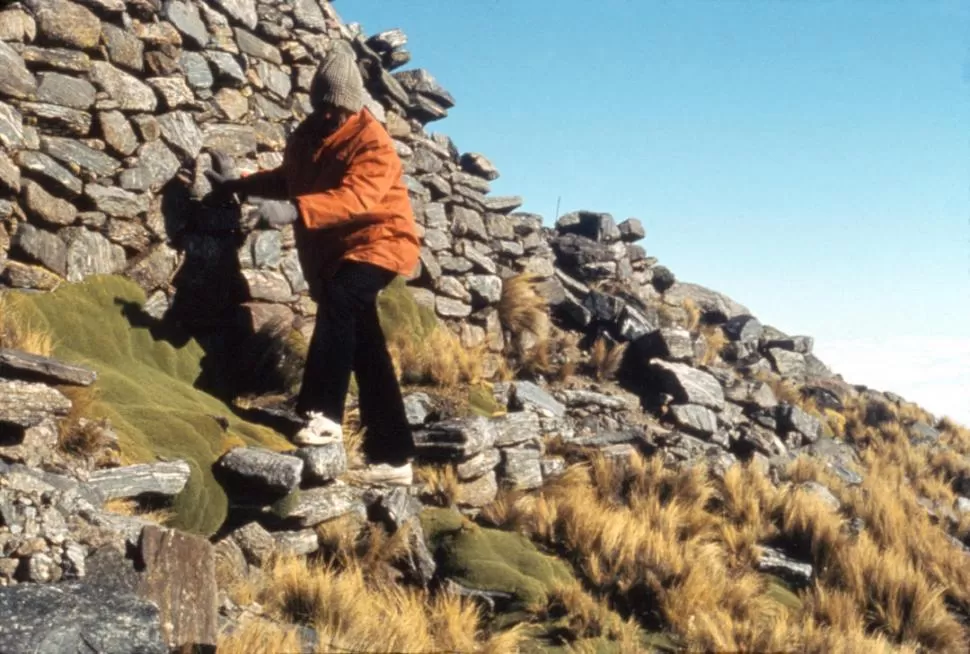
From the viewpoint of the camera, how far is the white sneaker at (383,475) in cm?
682

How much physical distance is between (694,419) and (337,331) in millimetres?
6983

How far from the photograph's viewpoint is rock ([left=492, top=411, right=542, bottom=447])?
8.77 meters

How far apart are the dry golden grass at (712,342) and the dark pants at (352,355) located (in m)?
8.26

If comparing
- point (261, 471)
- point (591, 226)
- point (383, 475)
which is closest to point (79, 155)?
point (261, 471)

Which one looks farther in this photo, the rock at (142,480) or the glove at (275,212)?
the glove at (275,212)

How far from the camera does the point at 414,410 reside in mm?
8289

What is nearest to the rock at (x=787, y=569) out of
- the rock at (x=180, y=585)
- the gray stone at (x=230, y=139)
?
the rock at (x=180, y=585)

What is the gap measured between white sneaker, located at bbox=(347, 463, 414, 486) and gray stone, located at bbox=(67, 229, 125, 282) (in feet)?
7.97

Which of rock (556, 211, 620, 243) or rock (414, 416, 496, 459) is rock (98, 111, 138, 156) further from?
rock (556, 211, 620, 243)

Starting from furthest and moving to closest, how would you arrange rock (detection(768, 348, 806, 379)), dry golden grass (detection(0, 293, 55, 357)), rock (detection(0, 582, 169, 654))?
rock (detection(768, 348, 806, 379)) < dry golden grass (detection(0, 293, 55, 357)) < rock (detection(0, 582, 169, 654))

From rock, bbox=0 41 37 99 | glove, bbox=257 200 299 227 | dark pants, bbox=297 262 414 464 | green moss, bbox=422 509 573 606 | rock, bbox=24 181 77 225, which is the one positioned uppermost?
rock, bbox=0 41 37 99

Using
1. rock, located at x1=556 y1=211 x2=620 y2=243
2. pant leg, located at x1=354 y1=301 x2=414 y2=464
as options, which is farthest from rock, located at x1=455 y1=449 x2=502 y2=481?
rock, located at x1=556 y1=211 x2=620 y2=243

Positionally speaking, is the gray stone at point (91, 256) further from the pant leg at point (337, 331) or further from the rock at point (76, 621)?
the rock at point (76, 621)

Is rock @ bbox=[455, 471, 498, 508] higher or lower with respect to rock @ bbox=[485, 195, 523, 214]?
lower
